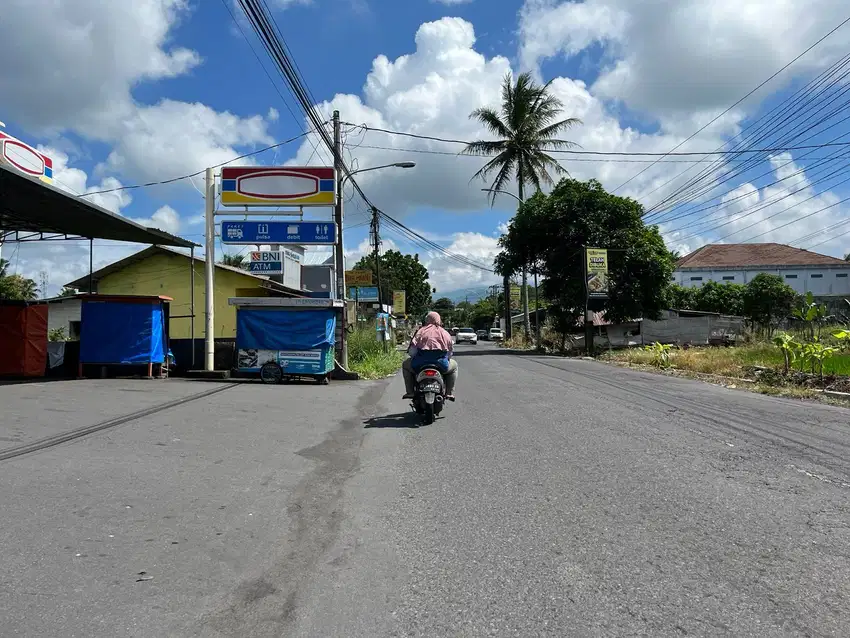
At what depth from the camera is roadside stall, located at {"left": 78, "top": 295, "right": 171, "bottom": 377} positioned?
52.6 feet

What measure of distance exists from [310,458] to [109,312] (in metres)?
11.1

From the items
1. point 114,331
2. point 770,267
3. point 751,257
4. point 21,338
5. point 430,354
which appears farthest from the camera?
point 751,257

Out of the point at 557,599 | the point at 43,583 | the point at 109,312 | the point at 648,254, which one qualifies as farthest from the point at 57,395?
the point at 648,254

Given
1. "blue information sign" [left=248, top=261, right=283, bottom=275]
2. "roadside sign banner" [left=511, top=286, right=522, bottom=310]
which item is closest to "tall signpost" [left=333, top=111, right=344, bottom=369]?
"blue information sign" [left=248, top=261, right=283, bottom=275]

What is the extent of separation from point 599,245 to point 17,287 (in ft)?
133

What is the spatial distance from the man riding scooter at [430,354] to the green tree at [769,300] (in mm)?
37399

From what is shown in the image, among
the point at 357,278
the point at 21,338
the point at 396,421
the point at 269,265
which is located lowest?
the point at 396,421

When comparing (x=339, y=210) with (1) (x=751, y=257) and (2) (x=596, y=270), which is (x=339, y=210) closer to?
(2) (x=596, y=270)

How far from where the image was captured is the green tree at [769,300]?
4194cm

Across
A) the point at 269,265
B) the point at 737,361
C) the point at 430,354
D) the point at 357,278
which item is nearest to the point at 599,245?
the point at 737,361

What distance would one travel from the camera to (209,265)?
682 inches

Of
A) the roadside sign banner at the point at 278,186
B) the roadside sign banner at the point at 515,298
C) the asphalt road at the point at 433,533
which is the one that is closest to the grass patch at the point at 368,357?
the roadside sign banner at the point at 278,186

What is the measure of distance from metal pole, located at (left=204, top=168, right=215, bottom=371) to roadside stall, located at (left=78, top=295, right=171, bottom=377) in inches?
55.0

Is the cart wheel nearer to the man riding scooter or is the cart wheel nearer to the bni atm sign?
the man riding scooter
